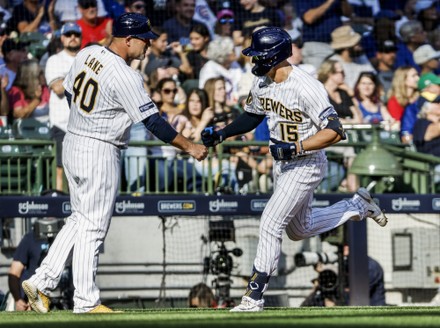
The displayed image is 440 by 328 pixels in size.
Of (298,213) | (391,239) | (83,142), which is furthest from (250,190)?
(83,142)

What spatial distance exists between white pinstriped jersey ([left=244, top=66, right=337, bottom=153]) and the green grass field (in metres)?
1.31

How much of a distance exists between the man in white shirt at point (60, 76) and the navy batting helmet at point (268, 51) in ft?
14.5

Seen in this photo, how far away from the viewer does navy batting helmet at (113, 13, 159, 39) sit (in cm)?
767

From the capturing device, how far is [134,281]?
477 inches

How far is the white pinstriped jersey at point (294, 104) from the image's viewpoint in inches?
308

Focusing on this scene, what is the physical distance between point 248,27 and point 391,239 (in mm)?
3294

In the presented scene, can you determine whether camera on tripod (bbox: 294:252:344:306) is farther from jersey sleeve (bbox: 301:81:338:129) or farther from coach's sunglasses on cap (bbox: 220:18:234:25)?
jersey sleeve (bbox: 301:81:338:129)

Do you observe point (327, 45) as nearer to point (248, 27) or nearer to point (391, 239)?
point (248, 27)

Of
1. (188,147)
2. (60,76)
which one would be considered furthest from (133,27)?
(60,76)

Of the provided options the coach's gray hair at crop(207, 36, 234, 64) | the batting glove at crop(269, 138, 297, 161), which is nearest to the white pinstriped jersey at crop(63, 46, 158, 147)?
the batting glove at crop(269, 138, 297, 161)

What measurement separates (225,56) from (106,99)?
20.7 feet

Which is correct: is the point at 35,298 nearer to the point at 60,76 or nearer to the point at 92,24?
the point at 60,76

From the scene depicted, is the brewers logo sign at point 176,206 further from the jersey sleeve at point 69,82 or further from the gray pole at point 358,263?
the jersey sleeve at point 69,82

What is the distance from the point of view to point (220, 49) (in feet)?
45.2
